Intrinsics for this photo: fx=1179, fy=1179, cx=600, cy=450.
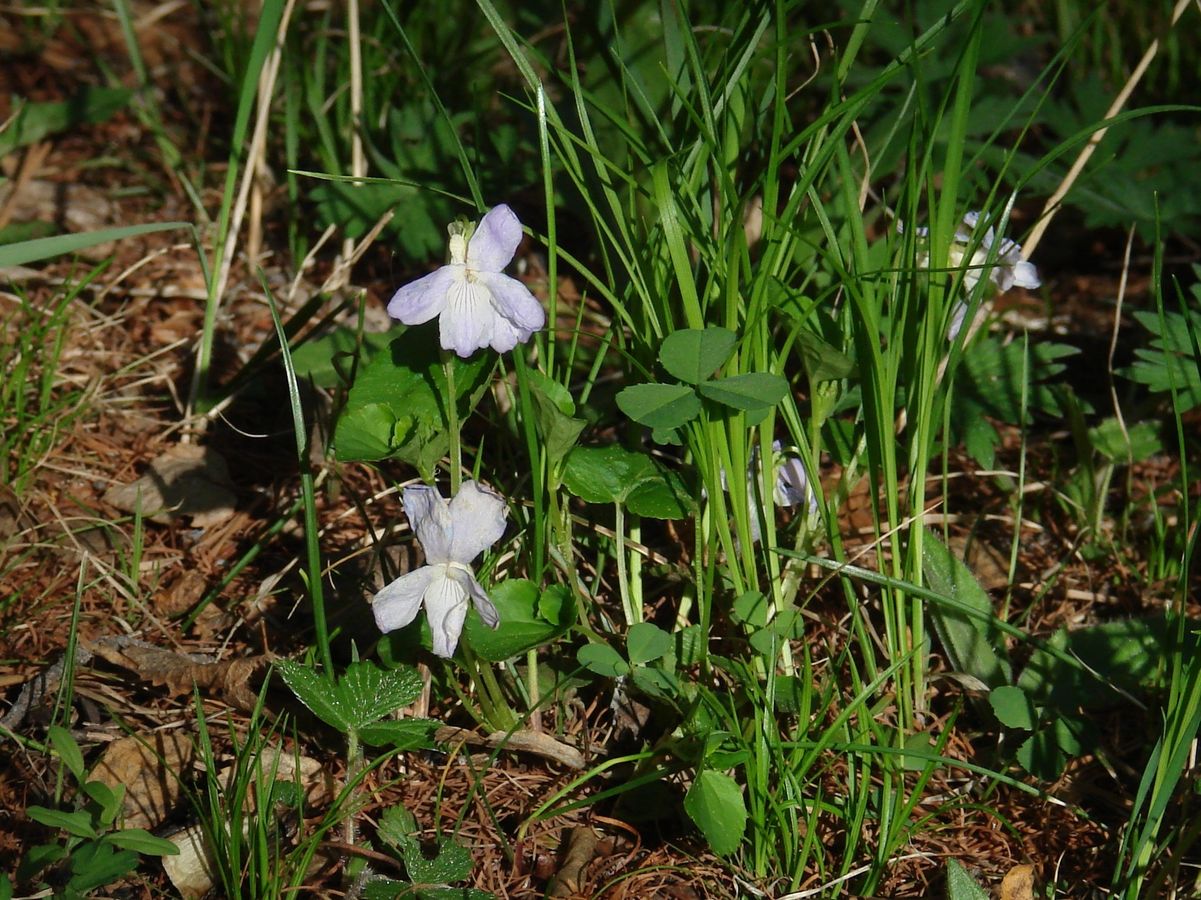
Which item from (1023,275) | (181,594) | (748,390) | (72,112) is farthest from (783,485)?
(72,112)

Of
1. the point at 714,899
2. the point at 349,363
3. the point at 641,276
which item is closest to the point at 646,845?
the point at 714,899

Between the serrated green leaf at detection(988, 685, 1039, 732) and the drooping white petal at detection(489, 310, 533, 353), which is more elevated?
the drooping white petal at detection(489, 310, 533, 353)

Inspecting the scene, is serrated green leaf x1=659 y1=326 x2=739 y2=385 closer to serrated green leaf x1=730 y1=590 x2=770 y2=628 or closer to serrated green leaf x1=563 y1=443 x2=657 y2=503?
serrated green leaf x1=563 y1=443 x2=657 y2=503

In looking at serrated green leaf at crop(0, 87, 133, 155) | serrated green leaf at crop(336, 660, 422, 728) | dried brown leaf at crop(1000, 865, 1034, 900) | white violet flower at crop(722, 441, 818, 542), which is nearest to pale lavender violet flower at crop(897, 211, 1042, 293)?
white violet flower at crop(722, 441, 818, 542)

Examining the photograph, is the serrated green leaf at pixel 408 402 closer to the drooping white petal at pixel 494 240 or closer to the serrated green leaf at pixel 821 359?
the drooping white petal at pixel 494 240

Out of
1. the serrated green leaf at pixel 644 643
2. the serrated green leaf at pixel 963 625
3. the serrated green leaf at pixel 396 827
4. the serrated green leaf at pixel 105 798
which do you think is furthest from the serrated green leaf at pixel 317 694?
the serrated green leaf at pixel 963 625

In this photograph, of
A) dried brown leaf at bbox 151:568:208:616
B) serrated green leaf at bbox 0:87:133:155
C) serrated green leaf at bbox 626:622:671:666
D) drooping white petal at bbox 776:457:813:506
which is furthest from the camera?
serrated green leaf at bbox 0:87:133:155
